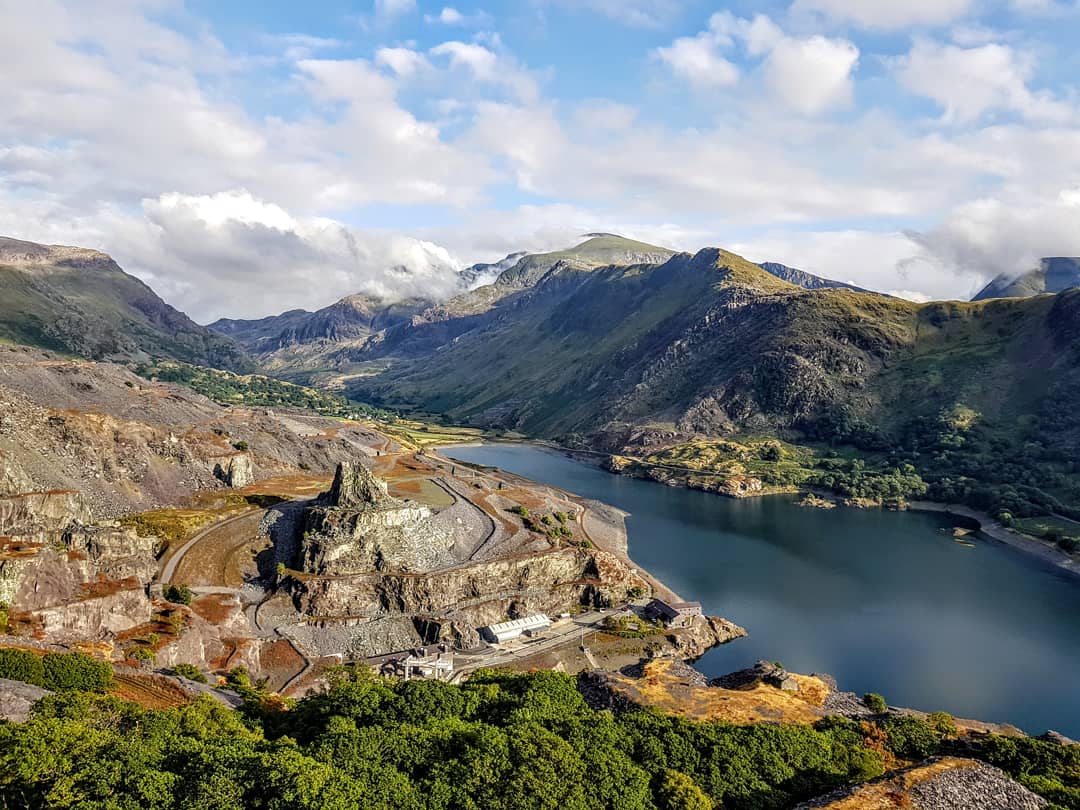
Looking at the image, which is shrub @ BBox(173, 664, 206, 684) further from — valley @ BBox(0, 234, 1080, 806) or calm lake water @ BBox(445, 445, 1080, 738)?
calm lake water @ BBox(445, 445, 1080, 738)

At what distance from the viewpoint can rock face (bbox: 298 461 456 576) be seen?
282ft

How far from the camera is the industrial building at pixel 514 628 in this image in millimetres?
81625

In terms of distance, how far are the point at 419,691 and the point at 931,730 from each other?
4297 centimetres

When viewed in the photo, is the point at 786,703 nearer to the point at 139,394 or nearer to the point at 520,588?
the point at 520,588

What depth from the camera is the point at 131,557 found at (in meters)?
75.4

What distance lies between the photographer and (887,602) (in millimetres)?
105750

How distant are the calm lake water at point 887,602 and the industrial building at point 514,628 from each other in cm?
2170

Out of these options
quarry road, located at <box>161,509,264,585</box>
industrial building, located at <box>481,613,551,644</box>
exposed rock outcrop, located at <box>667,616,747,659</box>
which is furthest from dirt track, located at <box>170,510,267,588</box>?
exposed rock outcrop, located at <box>667,616,747,659</box>

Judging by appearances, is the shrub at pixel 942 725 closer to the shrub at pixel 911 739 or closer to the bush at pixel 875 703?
the shrub at pixel 911 739

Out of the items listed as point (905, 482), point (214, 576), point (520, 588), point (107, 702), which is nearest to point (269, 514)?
point (214, 576)

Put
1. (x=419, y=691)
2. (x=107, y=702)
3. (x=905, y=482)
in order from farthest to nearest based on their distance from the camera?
(x=905, y=482) → (x=419, y=691) → (x=107, y=702)

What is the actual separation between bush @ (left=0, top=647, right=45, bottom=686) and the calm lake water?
227 ft

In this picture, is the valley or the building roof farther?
the building roof

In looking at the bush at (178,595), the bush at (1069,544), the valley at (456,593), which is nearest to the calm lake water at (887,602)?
the valley at (456,593)
